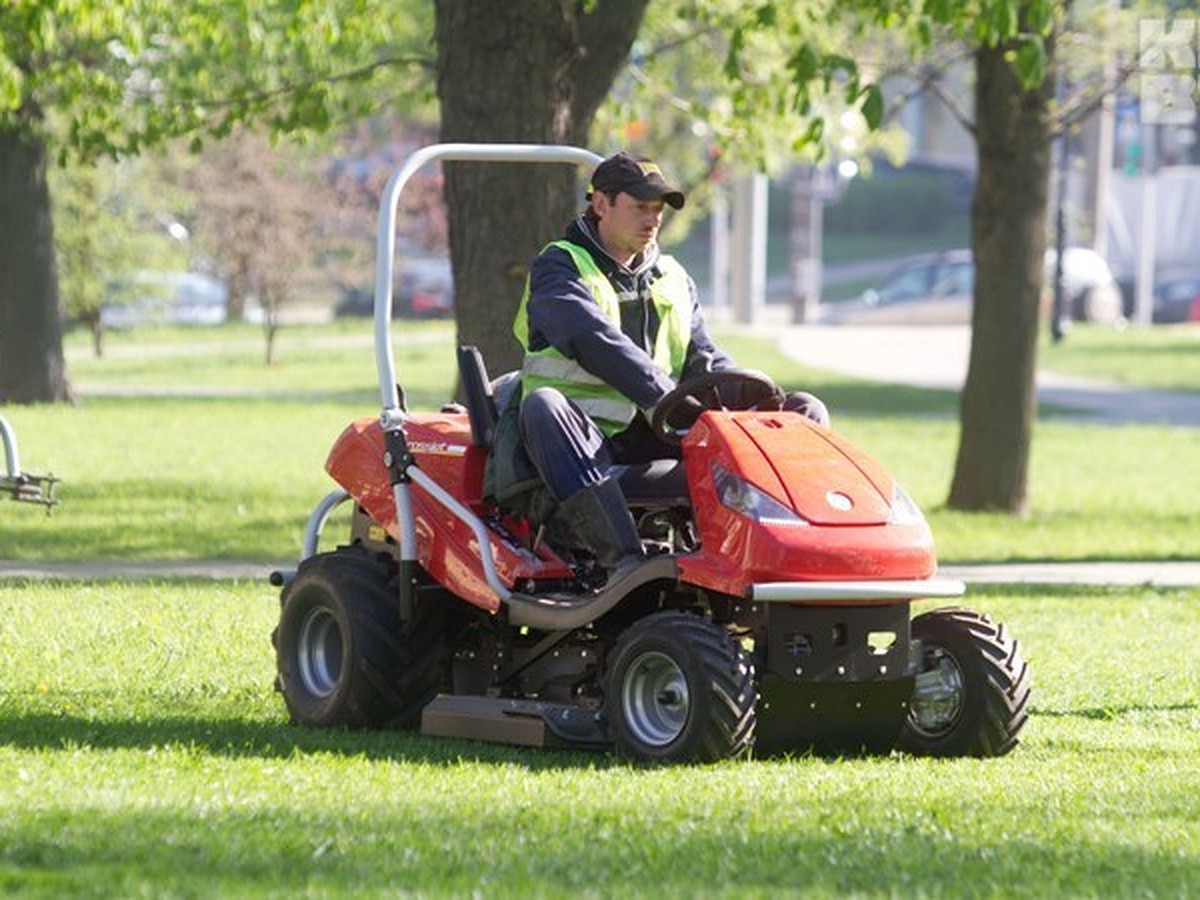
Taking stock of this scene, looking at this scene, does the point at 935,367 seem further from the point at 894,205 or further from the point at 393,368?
the point at 894,205

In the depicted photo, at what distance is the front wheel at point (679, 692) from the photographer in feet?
28.8

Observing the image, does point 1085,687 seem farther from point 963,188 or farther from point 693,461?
point 963,188

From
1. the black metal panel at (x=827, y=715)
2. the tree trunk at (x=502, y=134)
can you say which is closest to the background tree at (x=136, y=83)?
the tree trunk at (x=502, y=134)

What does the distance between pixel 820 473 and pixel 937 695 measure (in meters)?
0.94

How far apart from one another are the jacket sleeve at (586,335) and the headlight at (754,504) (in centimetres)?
48

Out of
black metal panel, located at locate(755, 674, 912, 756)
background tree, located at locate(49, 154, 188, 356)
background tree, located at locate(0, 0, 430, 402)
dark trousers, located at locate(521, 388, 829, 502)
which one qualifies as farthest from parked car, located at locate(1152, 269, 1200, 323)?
dark trousers, located at locate(521, 388, 829, 502)

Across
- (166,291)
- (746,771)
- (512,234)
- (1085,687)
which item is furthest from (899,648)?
(166,291)

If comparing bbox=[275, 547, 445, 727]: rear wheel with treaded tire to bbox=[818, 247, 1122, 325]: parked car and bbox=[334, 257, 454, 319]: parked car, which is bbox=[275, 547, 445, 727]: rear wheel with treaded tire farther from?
bbox=[334, 257, 454, 319]: parked car

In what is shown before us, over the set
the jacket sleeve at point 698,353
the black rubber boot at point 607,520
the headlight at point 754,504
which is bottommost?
the black rubber boot at point 607,520

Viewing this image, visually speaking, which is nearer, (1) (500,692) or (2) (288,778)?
(2) (288,778)

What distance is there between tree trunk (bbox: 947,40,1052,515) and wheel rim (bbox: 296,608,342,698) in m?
11.9

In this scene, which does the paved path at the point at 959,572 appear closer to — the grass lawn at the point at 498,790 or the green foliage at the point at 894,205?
the grass lawn at the point at 498,790

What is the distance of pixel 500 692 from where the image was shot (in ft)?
32.3

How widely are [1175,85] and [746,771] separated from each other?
13.8 meters
